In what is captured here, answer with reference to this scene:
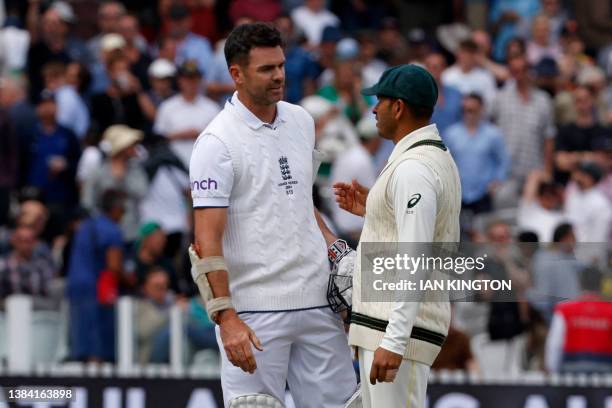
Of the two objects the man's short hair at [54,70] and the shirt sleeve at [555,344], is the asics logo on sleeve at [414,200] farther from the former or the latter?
the man's short hair at [54,70]

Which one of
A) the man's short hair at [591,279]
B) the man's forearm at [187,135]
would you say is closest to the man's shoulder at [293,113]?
the man's short hair at [591,279]

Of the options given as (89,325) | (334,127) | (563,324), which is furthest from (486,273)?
(334,127)

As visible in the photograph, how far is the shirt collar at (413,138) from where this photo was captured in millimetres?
6370

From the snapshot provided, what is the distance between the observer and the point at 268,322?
6770mm

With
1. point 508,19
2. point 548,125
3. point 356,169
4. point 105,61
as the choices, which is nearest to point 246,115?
point 356,169

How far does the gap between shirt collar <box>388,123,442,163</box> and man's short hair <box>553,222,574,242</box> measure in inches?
237

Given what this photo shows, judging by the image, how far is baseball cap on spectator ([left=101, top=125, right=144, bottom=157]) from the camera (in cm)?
1336

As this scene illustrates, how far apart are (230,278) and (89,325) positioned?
5.06 meters

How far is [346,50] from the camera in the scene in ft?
50.6

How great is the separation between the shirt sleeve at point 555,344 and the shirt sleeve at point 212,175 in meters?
5.14

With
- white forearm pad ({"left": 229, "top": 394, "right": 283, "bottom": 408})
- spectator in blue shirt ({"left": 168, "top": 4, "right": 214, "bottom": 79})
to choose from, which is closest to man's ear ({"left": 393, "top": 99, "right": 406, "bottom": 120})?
white forearm pad ({"left": 229, "top": 394, "right": 283, "bottom": 408})

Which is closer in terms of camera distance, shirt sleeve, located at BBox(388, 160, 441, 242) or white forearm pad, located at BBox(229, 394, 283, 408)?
shirt sleeve, located at BBox(388, 160, 441, 242)

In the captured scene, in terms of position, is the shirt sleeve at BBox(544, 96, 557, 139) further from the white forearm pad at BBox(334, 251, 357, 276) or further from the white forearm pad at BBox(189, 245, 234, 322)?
the white forearm pad at BBox(189, 245, 234, 322)

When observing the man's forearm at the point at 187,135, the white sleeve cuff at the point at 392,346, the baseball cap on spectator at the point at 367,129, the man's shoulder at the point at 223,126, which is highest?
the baseball cap on spectator at the point at 367,129
